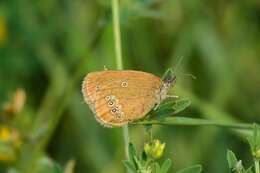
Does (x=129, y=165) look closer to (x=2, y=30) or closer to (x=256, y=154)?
(x=256, y=154)

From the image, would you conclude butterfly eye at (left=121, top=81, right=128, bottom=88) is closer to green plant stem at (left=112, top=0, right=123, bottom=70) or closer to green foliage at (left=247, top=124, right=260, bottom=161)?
green plant stem at (left=112, top=0, right=123, bottom=70)

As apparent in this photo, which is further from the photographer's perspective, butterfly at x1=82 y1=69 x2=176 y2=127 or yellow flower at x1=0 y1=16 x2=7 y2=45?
yellow flower at x1=0 y1=16 x2=7 y2=45

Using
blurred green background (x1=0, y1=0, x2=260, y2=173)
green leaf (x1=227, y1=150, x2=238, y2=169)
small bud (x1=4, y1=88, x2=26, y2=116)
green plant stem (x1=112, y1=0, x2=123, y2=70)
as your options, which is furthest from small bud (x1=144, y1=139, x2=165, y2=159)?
blurred green background (x1=0, y1=0, x2=260, y2=173)

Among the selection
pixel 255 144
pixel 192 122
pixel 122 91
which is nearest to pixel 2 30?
pixel 122 91

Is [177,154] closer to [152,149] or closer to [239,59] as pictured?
[239,59]

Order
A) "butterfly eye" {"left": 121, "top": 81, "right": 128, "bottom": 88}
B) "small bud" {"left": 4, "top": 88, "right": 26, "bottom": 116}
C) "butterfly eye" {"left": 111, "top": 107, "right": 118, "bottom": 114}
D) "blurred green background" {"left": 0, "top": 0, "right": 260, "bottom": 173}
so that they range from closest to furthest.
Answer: "butterfly eye" {"left": 111, "top": 107, "right": 118, "bottom": 114} < "butterfly eye" {"left": 121, "top": 81, "right": 128, "bottom": 88} < "small bud" {"left": 4, "top": 88, "right": 26, "bottom": 116} < "blurred green background" {"left": 0, "top": 0, "right": 260, "bottom": 173}

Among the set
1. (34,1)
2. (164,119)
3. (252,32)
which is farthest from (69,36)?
(164,119)

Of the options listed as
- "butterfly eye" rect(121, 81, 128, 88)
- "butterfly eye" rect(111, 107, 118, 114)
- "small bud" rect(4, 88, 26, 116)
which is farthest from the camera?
"small bud" rect(4, 88, 26, 116)

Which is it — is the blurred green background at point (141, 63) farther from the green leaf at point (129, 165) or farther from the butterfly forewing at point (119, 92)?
the green leaf at point (129, 165)
